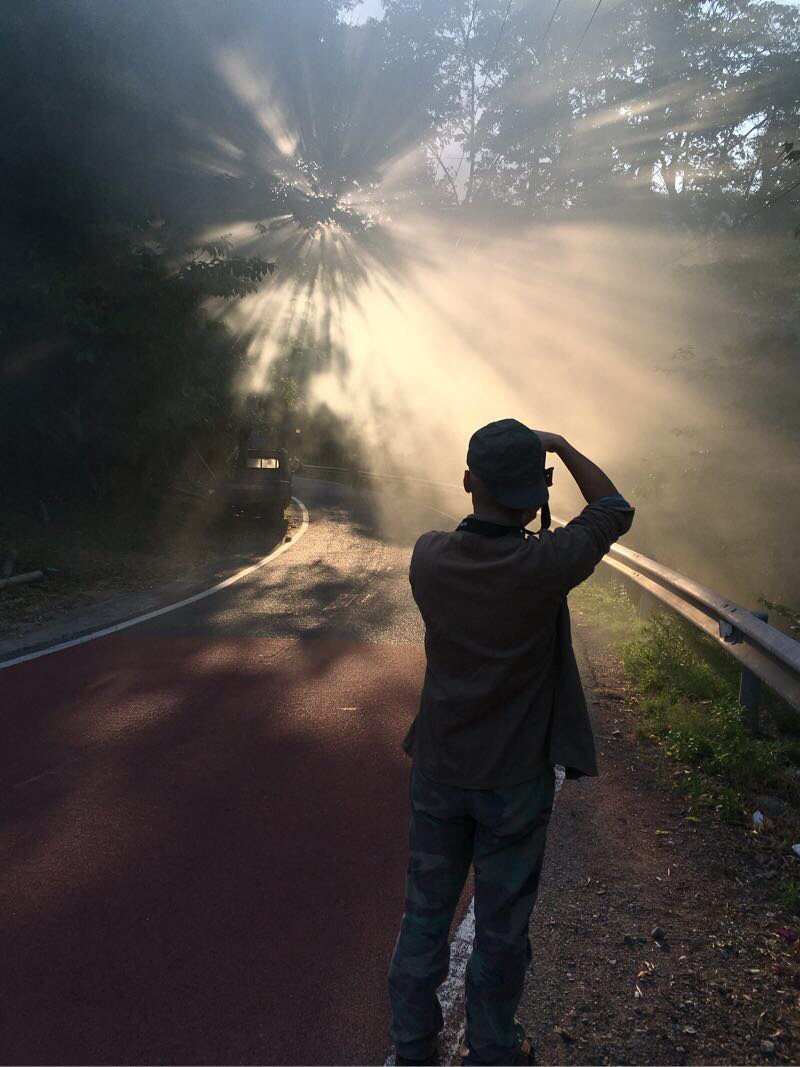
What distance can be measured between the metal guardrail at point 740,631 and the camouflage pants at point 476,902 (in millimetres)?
2802

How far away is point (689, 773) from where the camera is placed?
222 inches

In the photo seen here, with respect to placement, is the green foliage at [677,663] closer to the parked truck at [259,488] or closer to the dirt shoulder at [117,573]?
the dirt shoulder at [117,573]

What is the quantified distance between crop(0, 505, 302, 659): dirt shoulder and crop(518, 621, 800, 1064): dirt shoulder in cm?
640

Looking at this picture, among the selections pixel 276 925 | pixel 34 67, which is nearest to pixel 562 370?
pixel 34 67

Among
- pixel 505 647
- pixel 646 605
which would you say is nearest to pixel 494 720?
pixel 505 647

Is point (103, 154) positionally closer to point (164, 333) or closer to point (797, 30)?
point (164, 333)

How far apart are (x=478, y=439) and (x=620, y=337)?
25.0m

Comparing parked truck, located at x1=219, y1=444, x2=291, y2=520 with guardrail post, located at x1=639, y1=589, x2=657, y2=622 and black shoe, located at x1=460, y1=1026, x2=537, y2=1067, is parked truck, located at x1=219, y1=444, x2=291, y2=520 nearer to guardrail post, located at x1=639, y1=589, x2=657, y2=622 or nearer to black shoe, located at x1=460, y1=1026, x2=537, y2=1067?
guardrail post, located at x1=639, y1=589, x2=657, y2=622

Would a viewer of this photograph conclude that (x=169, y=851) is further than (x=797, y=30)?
No

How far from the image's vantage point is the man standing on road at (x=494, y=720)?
2.60 meters

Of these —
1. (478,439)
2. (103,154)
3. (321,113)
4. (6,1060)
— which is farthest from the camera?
(321,113)

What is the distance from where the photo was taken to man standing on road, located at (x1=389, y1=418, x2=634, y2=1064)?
260 centimetres

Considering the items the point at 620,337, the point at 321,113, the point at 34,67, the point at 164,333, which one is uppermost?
the point at 321,113

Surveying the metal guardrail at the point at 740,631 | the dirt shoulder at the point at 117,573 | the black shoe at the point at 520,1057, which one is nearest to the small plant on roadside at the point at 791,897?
the metal guardrail at the point at 740,631
